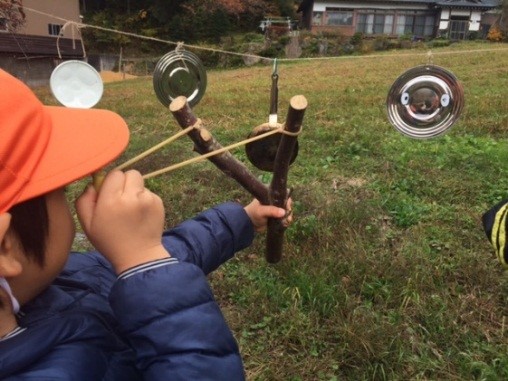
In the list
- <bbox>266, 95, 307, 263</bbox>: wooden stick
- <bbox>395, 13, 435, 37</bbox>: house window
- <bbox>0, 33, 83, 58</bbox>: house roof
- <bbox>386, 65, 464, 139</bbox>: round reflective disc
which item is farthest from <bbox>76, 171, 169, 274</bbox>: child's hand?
<bbox>395, 13, 435, 37</bbox>: house window

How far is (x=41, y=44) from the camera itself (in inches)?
621

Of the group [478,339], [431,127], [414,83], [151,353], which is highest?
[414,83]

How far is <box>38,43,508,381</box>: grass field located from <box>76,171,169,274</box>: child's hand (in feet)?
3.81

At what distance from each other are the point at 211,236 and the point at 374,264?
49.5 inches

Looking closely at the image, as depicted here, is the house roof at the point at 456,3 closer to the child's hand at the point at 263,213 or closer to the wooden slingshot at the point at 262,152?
the wooden slingshot at the point at 262,152

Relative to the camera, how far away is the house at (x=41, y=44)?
1473cm

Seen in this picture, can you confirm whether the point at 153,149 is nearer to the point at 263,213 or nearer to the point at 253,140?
the point at 253,140

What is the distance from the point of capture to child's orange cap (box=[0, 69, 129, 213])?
0.89 m

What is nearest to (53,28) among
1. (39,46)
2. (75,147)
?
(39,46)

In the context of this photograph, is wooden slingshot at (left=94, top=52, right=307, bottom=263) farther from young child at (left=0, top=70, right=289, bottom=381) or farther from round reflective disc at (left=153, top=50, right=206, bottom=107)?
round reflective disc at (left=153, top=50, right=206, bottom=107)

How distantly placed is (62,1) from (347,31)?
1705 centimetres

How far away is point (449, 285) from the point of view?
7.87ft

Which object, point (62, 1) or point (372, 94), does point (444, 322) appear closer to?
point (372, 94)

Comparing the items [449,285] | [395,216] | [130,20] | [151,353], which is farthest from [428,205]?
[130,20]
